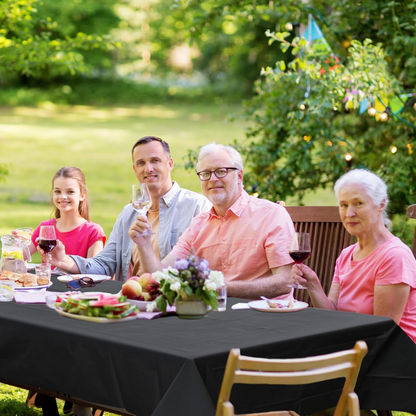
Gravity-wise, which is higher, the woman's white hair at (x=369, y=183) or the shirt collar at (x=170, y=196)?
the woman's white hair at (x=369, y=183)

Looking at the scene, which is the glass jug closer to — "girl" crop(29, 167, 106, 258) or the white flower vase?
"girl" crop(29, 167, 106, 258)

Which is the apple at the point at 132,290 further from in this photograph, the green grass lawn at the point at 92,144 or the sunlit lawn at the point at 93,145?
the green grass lawn at the point at 92,144

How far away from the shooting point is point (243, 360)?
1.86m

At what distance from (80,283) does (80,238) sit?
1062 mm

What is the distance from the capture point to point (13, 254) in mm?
3207

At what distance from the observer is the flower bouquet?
7.86 feet

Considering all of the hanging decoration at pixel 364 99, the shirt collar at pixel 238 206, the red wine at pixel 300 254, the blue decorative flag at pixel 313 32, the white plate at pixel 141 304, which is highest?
the blue decorative flag at pixel 313 32

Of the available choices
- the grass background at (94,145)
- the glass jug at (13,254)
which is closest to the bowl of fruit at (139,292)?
the glass jug at (13,254)

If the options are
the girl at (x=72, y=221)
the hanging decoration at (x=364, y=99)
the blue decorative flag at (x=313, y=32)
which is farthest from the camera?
the blue decorative flag at (x=313, y=32)

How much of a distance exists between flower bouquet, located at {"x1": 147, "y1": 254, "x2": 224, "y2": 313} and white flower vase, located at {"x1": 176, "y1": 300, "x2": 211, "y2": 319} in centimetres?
1

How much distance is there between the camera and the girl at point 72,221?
13.6 ft

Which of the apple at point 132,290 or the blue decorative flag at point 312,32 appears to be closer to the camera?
the apple at point 132,290

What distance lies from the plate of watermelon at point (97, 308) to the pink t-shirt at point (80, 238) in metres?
1.64

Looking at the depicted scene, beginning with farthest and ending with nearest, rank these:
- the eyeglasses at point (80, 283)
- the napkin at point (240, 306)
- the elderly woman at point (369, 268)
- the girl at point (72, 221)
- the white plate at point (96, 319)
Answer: the girl at point (72, 221), the eyeglasses at point (80, 283), the elderly woman at point (369, 268), the napkin at point (240, 306), the white plate at point (96, 319)
